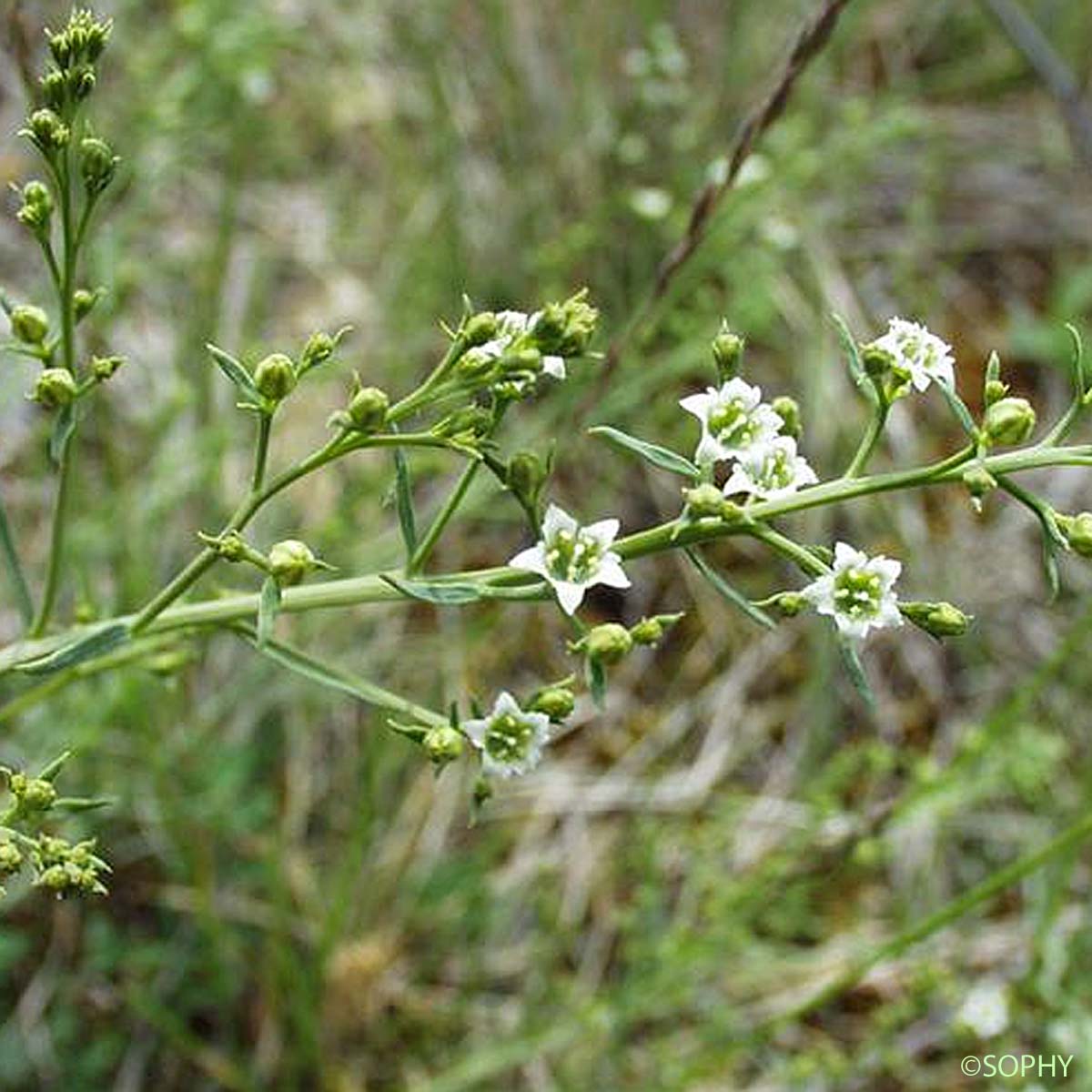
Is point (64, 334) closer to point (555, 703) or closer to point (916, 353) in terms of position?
point (555, 703)

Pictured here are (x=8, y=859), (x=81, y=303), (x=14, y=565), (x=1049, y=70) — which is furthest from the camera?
(x=1049, y=70)

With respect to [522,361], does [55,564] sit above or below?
below

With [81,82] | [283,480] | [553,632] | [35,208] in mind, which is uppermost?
[81,82]

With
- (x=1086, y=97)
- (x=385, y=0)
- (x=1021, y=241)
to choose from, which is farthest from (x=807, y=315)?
(x=385, y=0)

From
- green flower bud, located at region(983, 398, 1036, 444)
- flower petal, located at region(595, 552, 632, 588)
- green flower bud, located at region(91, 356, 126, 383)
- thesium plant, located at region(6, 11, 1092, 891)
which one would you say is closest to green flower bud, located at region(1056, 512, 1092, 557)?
thesium plant, located at region(6, 11, 1092, 891)

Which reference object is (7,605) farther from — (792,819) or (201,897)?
(792,819)

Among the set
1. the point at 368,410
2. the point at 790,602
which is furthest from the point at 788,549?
the point at 368,410
